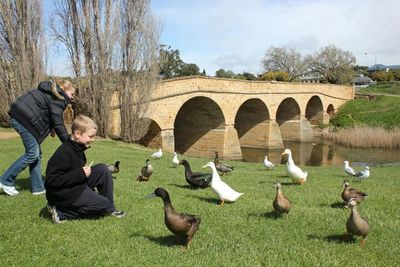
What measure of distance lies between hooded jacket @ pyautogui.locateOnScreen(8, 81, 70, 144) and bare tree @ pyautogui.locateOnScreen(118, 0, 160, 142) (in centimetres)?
1570

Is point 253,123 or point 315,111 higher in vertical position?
point 315,111

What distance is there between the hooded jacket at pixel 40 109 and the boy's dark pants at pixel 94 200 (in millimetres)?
1258

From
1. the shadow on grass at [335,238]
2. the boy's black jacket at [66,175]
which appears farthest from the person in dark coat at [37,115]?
the shadow on grass at [335,238]

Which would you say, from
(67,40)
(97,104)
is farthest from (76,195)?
(67,40)

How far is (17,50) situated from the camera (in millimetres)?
21844

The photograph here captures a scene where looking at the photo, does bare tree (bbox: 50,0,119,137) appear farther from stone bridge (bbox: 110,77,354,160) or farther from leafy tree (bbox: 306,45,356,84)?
leafy tree (bbox: 306,45,356,84)

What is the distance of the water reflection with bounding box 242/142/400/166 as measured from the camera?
2764cm

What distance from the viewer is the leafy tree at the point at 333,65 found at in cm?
8181

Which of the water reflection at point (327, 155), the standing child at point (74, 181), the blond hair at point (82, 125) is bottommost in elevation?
the water reflection at point (327, 155)

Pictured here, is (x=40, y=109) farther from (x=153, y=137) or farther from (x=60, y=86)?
(x=153, y=137)

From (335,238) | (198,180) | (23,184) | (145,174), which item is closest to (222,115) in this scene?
(145,174)

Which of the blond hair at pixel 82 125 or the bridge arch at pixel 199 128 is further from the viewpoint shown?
the bridge arch at pixel 199 128

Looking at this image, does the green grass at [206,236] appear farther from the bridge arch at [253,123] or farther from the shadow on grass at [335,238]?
the bridge arch at [253,123]

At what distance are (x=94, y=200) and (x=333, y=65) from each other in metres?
85.4
